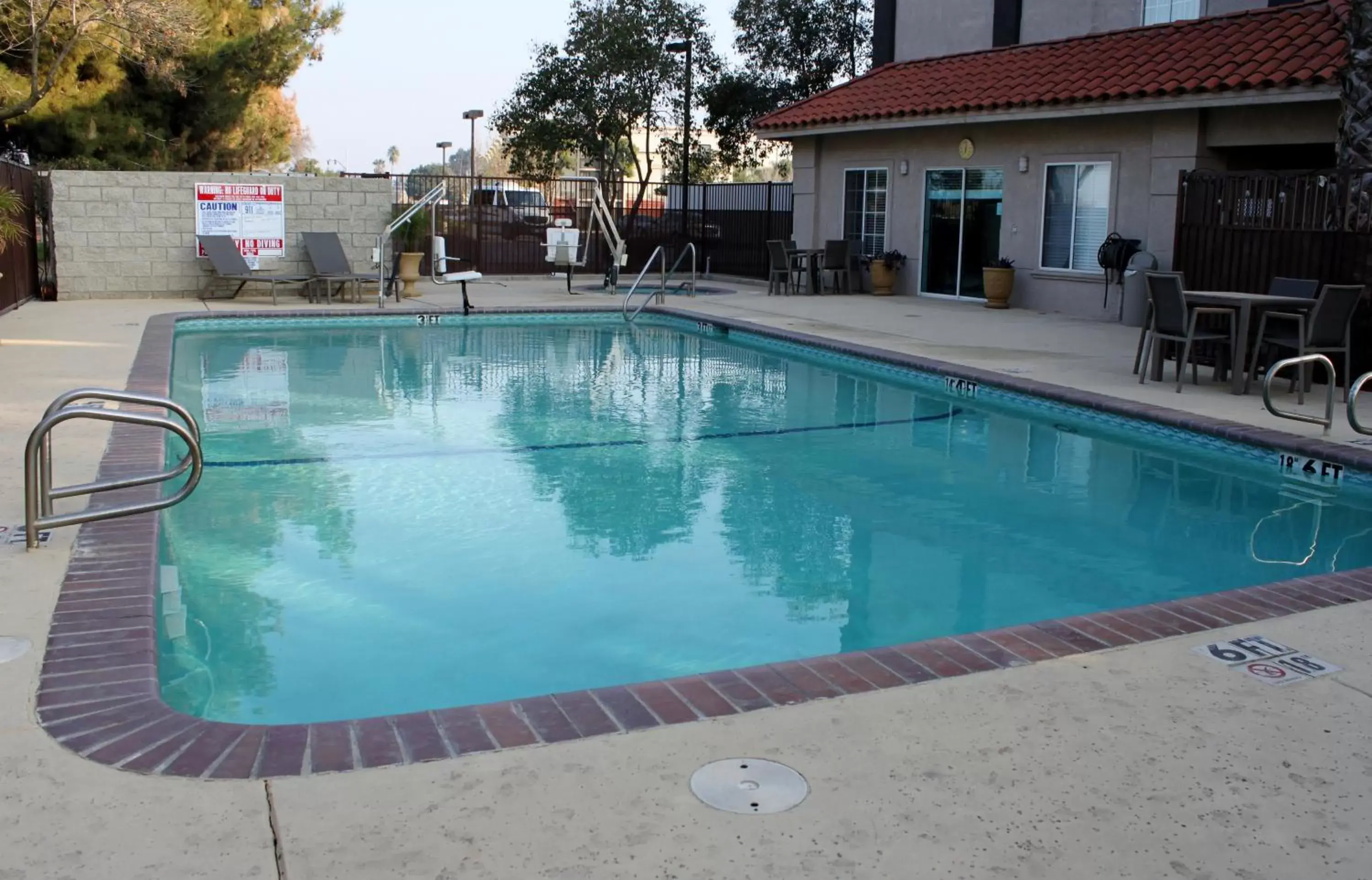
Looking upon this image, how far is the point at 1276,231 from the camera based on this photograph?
11.2 m

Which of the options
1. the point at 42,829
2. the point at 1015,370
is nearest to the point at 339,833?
the point at 42,829

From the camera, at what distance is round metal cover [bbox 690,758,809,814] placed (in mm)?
3010

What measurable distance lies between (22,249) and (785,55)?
1777 cm

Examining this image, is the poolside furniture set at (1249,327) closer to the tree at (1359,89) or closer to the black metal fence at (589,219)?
the tree at (1359,89)

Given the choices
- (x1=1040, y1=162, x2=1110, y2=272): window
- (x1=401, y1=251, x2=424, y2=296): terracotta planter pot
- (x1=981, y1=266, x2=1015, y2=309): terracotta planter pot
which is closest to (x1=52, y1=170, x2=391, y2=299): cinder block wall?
(x1=401, y1=251, x2=424, y2=296): terracotta planter pot

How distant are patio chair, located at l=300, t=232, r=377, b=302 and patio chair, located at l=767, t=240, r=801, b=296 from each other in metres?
6.51

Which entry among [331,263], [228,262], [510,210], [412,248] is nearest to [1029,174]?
[331,263]

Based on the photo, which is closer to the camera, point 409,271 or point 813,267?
point 409,271

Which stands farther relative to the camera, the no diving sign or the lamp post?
the lamp post

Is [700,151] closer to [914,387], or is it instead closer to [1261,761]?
[914,387]

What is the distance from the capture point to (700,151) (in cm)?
2889

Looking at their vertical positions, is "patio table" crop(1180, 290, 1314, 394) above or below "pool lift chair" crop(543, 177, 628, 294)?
below

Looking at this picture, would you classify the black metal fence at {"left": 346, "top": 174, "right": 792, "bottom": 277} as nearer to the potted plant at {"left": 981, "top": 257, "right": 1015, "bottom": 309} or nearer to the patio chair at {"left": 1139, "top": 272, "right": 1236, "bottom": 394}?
the potted plant at {"left": 981, "top": 257, "right": 1015, "bottom": 309}

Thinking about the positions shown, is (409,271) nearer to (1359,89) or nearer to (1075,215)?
(1075,215)
